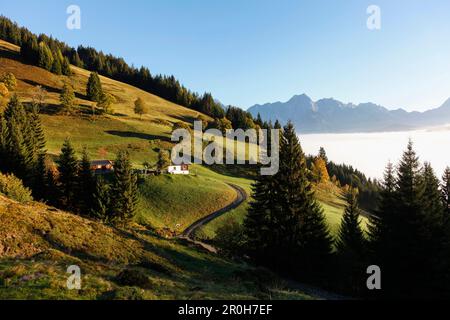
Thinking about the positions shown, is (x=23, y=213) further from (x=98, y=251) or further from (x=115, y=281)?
(x=115, y=281)

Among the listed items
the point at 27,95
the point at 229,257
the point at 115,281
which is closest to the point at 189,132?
the point at 27,95

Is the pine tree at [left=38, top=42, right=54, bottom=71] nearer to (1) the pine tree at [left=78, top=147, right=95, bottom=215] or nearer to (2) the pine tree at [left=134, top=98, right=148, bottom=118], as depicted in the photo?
(2) the pine tree at [left=134, top=98, right=148, bottom=118]

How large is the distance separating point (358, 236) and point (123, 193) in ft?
130

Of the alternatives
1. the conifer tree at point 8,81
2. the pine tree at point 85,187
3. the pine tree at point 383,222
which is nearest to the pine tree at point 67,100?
the conifer tree at point 8,81

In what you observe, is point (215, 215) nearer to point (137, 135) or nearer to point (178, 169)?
point (178, 169)

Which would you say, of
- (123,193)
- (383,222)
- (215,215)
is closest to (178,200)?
(215,215)

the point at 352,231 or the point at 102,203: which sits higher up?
the point at 102,203

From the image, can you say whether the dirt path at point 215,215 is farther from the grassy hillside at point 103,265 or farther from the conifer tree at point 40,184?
the conifer tree at point 40,184

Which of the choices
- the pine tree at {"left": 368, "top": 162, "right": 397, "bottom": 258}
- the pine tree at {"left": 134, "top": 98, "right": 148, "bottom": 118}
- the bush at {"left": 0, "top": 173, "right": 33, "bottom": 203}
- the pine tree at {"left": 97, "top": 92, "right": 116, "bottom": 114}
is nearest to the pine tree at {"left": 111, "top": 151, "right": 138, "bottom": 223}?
the bush at {"left": 0, "top": 173, "right": 33, "bottom": 203}

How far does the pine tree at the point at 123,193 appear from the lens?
171 ft

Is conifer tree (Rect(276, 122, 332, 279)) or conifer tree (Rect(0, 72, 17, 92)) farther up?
conifer tree (Rect(0, 72, 17, 92))

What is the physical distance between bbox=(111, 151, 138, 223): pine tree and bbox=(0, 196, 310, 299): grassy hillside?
1665 cm

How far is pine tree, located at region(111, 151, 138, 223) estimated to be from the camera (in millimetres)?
52031

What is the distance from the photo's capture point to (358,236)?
160ft
